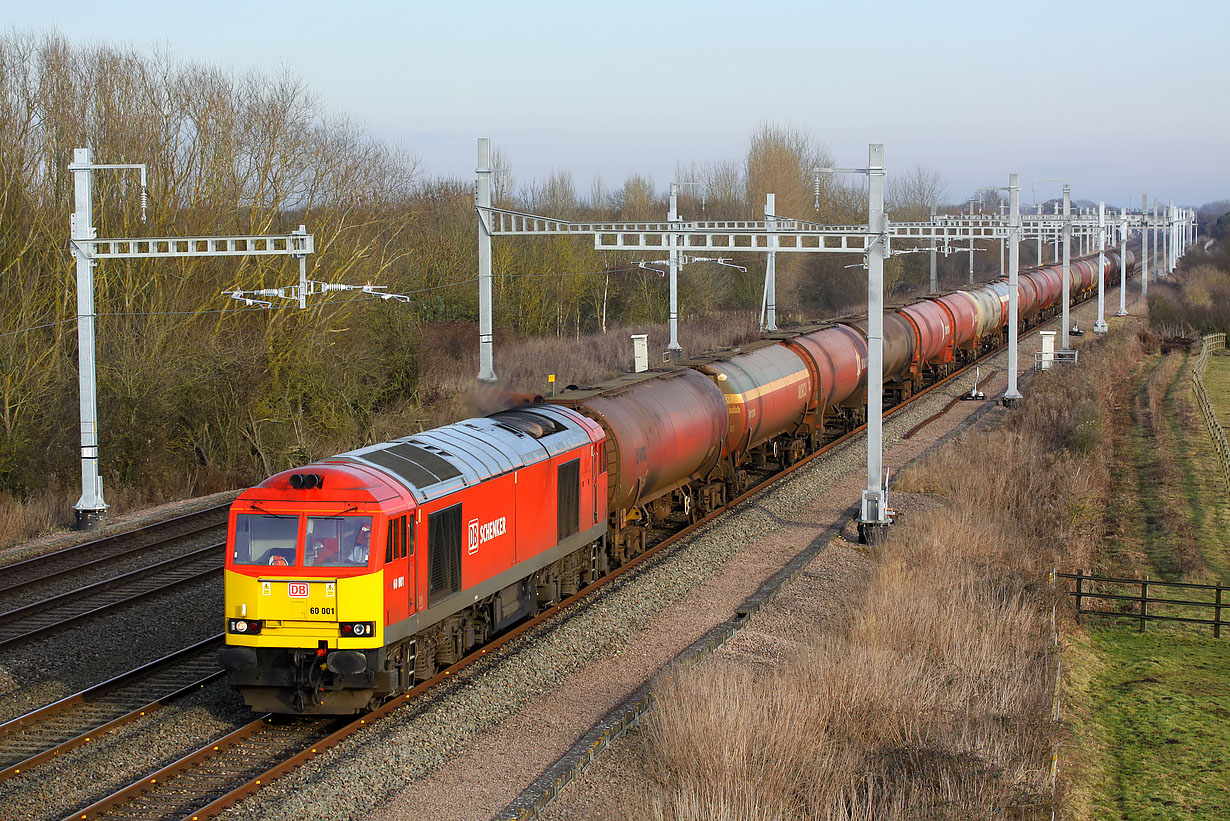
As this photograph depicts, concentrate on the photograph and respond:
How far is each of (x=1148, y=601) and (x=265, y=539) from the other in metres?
13.2

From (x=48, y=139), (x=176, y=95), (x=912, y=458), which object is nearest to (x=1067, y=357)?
(x=912, y=458)

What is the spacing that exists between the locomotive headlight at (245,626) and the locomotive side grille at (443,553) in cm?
175

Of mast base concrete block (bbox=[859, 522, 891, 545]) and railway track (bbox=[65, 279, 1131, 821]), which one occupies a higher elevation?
mast base concrete block (bbox=[859, 522, 891, 545])

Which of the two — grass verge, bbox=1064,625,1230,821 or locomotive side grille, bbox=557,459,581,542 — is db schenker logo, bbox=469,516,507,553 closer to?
locomotive side grille, bbox=557,459,581,542

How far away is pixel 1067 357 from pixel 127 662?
3950 cm

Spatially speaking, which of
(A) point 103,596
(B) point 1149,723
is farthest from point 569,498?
(B) point 1149,723

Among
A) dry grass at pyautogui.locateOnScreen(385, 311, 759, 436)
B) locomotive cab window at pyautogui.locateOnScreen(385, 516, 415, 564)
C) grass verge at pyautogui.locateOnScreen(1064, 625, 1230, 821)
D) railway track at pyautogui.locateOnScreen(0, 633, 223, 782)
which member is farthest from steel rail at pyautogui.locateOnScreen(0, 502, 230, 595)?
grass verge at pyautogui.locateOnScreen(1064, 625, 1230, 821)

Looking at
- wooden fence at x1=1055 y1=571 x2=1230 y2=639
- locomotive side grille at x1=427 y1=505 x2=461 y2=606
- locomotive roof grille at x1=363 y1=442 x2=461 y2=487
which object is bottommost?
wooden fence at x1=1055 y1=571 x2=1230 y2=639

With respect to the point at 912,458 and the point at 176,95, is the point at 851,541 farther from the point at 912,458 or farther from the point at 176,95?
the point at 176,95

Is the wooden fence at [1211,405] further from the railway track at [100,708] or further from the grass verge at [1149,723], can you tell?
the railway track at [100,708]

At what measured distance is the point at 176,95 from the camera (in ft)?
108

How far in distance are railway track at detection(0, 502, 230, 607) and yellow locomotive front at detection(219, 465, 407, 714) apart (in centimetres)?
746

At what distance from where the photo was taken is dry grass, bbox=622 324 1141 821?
31.9 feet

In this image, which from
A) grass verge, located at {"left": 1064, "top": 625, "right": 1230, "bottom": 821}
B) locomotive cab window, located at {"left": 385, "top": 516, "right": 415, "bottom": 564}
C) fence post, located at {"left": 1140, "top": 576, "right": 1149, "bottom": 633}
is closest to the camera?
locomotive cab window, located at {"left": 385, "top": 516, "right": 415, "bottom": 564}
